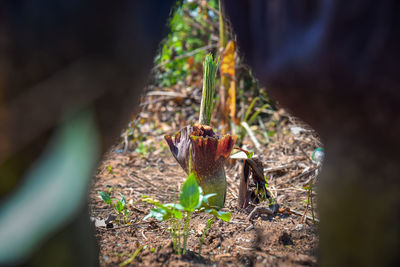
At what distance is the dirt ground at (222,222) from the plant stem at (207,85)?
536 millimetres

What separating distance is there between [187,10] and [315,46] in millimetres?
4092

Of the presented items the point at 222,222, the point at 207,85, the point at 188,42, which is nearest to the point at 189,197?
the point at 222,222

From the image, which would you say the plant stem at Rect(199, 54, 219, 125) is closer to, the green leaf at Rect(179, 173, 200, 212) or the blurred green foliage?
the green leaf at Rect(179, 173, 200, 212)

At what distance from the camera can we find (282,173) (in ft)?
9.04

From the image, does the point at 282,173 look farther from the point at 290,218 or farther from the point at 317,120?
the point at 317,120

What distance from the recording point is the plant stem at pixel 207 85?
79.2 inches

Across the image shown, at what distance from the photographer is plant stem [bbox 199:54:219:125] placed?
2012mm

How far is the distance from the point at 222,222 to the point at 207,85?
2.34 feet

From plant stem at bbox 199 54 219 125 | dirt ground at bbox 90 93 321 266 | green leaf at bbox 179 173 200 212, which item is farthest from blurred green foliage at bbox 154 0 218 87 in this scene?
green leaf at bbox 179 173 200 212

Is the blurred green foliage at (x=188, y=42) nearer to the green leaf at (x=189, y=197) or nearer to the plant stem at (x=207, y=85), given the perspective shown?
the plant stem at (x=207, y=85)

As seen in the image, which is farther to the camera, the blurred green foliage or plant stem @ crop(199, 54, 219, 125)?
the blurred green foliage

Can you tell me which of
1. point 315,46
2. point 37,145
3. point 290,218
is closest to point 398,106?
point 315,46

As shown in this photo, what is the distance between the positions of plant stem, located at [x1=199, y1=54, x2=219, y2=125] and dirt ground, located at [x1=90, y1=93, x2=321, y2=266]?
54 cm

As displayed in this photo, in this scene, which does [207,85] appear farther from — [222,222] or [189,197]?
[189,197]
